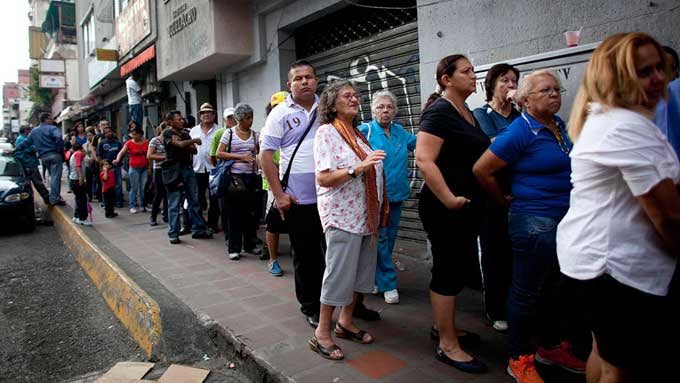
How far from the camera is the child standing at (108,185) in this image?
29.8 ft

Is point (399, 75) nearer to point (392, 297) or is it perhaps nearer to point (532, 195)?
point (392, 297)

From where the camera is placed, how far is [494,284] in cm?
347

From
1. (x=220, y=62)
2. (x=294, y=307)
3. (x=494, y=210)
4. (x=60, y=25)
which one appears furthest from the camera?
(x=60, y=25)

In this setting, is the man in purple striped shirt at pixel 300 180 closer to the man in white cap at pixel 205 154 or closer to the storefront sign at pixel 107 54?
the man in white cap at pixel 205 154

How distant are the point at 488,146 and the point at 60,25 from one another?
96.6 ft

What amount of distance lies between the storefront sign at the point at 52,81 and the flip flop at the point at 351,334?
2826 centimetres

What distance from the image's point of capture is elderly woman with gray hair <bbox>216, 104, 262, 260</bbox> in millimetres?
5672

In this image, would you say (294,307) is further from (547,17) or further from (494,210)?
(547,17)

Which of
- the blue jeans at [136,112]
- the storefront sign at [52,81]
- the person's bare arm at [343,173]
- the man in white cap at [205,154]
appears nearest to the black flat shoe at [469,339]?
the person's bare arm at [343,173]

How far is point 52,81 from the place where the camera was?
1043 inches

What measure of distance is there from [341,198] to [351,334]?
0.99 m

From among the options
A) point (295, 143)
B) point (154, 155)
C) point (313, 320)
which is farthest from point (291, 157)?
point (154, 155)

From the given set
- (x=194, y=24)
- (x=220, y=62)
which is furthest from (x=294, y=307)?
(x=194, y=24)

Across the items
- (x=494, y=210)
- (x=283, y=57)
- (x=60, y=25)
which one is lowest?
(x=494, y=210)
